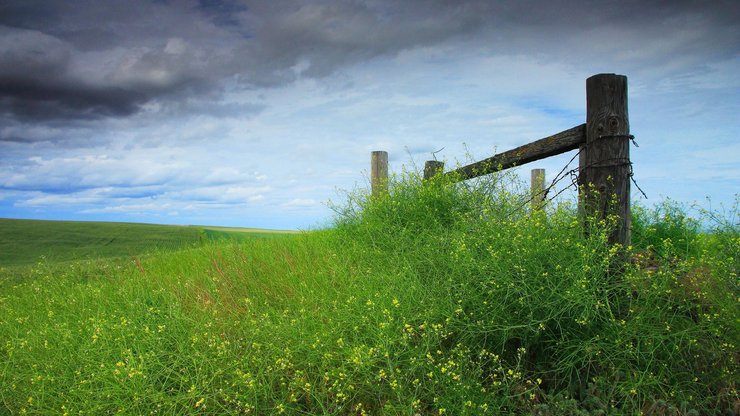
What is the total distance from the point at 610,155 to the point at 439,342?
356cm

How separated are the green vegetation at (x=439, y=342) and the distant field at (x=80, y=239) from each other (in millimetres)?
6568

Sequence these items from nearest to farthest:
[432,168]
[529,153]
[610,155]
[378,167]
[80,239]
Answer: [610,155]
[529,153]
[432,168]
[378,167]
[80,239]

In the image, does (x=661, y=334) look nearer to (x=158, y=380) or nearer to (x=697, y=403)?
(x=697, y=403)

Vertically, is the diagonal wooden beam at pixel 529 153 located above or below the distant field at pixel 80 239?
above

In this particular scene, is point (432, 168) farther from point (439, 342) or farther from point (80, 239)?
point (80, 239)

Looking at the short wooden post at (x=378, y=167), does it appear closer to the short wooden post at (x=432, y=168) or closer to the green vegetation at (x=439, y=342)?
the short wooden post at (x=432, y=168)

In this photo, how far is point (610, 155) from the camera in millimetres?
6078

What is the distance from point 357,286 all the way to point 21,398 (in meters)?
3.58

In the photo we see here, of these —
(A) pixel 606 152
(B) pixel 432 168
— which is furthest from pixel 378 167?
(A) pixel 606 152

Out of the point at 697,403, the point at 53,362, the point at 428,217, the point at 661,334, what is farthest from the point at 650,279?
the point at 53,362

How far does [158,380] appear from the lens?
436 centimetres

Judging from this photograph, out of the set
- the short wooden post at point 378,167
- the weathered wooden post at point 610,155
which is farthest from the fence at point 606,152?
the short wooden post at point 378,167

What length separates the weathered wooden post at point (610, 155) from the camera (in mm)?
6008

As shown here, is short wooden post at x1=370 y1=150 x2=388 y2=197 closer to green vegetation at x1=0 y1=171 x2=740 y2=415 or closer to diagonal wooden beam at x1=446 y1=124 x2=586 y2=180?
diagonal wooden beam at x1=446 y1=124 x2=586 y2=180
